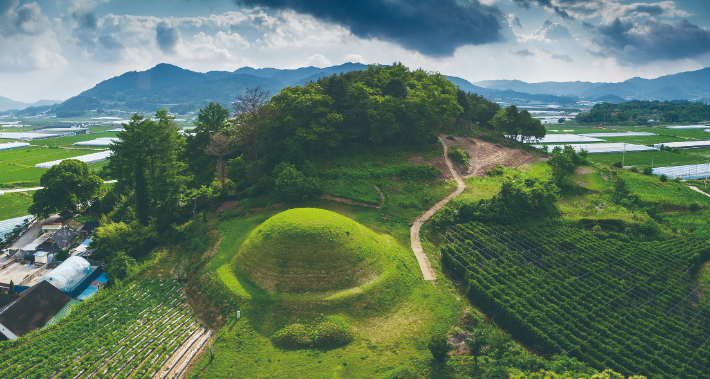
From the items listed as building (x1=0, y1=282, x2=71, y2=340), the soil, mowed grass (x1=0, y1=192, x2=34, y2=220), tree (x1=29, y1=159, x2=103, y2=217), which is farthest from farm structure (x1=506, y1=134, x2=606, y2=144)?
mowed grass (x1=0, y1=192, x2=34, y2=220)

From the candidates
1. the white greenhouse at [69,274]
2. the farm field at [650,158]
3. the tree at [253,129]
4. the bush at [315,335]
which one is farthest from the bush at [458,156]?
the white greenhouse at [69,274]

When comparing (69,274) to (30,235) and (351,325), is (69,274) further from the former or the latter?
(351,325)

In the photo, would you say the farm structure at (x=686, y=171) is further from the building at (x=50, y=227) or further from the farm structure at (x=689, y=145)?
the building at (x=50, y=227)

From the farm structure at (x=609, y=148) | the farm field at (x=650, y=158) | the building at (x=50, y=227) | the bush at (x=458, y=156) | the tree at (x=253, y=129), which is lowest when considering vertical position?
the building at (x=50, y=227)

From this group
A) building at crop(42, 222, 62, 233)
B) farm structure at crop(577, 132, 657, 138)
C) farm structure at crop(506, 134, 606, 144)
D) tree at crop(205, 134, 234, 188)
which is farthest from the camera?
farm structure at crop(577, 132, 657, 138)

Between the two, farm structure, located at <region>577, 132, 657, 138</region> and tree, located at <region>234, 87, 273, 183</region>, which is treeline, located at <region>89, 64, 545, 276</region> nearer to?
tree, located at <region>234, 87, 273, 183</region>

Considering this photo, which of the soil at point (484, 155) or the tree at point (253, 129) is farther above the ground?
the tree at point (253, 129)
